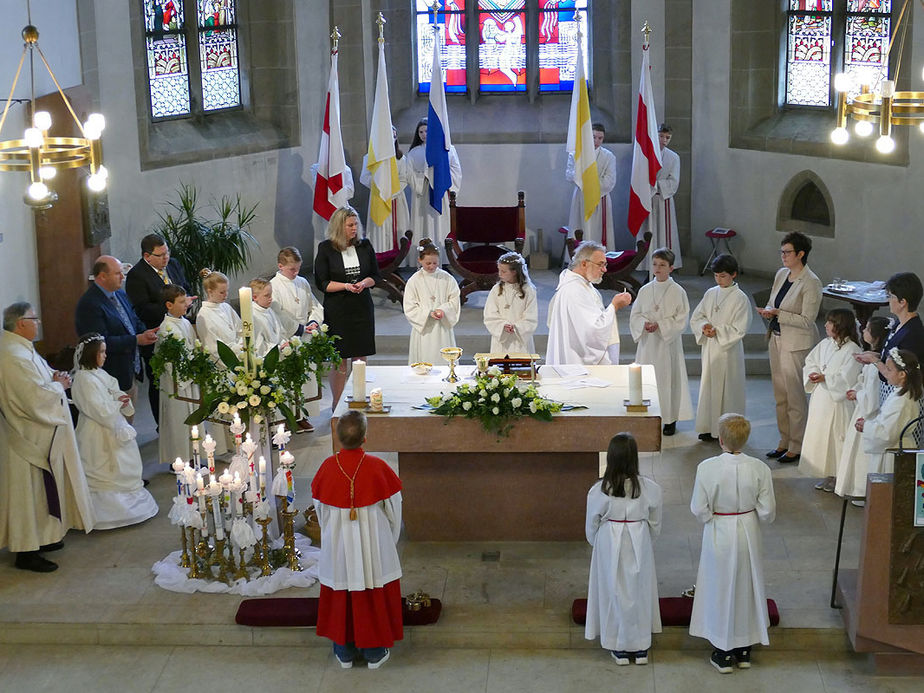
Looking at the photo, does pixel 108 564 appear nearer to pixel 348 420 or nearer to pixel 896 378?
pixel 348 420

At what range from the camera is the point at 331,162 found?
13852 mm

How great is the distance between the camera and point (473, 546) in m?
8.26

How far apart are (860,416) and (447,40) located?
8.95m

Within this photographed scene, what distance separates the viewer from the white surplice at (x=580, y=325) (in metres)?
9.38

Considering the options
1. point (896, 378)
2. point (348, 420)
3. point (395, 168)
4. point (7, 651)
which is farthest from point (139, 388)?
point (896, 378)

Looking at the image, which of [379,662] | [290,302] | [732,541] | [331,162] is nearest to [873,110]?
[732,541]

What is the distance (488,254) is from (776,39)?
432 cm

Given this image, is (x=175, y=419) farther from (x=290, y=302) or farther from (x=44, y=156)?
(x=44, y=156)

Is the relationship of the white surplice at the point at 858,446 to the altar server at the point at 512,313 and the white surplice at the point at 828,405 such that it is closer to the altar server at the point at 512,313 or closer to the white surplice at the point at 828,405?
the white surplice at the point at 828,405

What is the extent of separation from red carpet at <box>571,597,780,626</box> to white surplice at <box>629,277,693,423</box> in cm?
310

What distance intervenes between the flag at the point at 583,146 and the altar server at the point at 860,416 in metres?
5.23

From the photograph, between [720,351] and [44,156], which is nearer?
[44,156]

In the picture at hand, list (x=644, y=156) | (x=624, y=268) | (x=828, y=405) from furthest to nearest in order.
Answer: (x=644, y=156)
(x=624, y=268)
(x=828, y=405)

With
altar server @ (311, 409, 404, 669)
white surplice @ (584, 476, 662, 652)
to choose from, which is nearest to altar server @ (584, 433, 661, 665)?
white surplice @ (584, 476, 662, 652)
